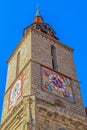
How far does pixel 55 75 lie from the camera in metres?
25.5

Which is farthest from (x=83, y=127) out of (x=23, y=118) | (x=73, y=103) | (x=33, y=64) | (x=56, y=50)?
(x=56, y=50)

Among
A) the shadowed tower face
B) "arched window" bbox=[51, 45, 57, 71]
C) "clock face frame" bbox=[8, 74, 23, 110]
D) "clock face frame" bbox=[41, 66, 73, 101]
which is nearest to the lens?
the shadowed tower face

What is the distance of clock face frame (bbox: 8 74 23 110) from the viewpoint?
79.4ft

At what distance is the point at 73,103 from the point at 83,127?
2499 millimetres

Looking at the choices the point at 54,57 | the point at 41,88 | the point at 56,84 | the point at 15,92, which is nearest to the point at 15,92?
the point at 15,92

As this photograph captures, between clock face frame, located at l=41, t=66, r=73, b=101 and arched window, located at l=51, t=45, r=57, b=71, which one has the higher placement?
arched window, located at l=51, t=45, r=57, b=71

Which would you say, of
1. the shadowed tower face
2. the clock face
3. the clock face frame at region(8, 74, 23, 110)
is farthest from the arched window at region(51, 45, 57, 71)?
the clock face

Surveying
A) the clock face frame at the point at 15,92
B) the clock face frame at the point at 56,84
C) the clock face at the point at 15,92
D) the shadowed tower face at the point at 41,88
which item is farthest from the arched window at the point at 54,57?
the clock face at the point at 15,92

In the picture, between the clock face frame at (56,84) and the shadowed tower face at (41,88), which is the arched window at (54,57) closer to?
the shadowed tower face at (41,88)

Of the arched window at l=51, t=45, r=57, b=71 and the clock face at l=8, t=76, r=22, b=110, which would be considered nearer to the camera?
the clock face at l=8, t=76, r=22, b=110

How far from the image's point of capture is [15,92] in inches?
984

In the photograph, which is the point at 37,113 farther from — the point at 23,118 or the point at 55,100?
the point at 55,100

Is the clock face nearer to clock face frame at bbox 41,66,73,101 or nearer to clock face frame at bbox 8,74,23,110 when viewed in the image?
clock face frame at bbox 8,74,23,110

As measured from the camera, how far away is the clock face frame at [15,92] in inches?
953
